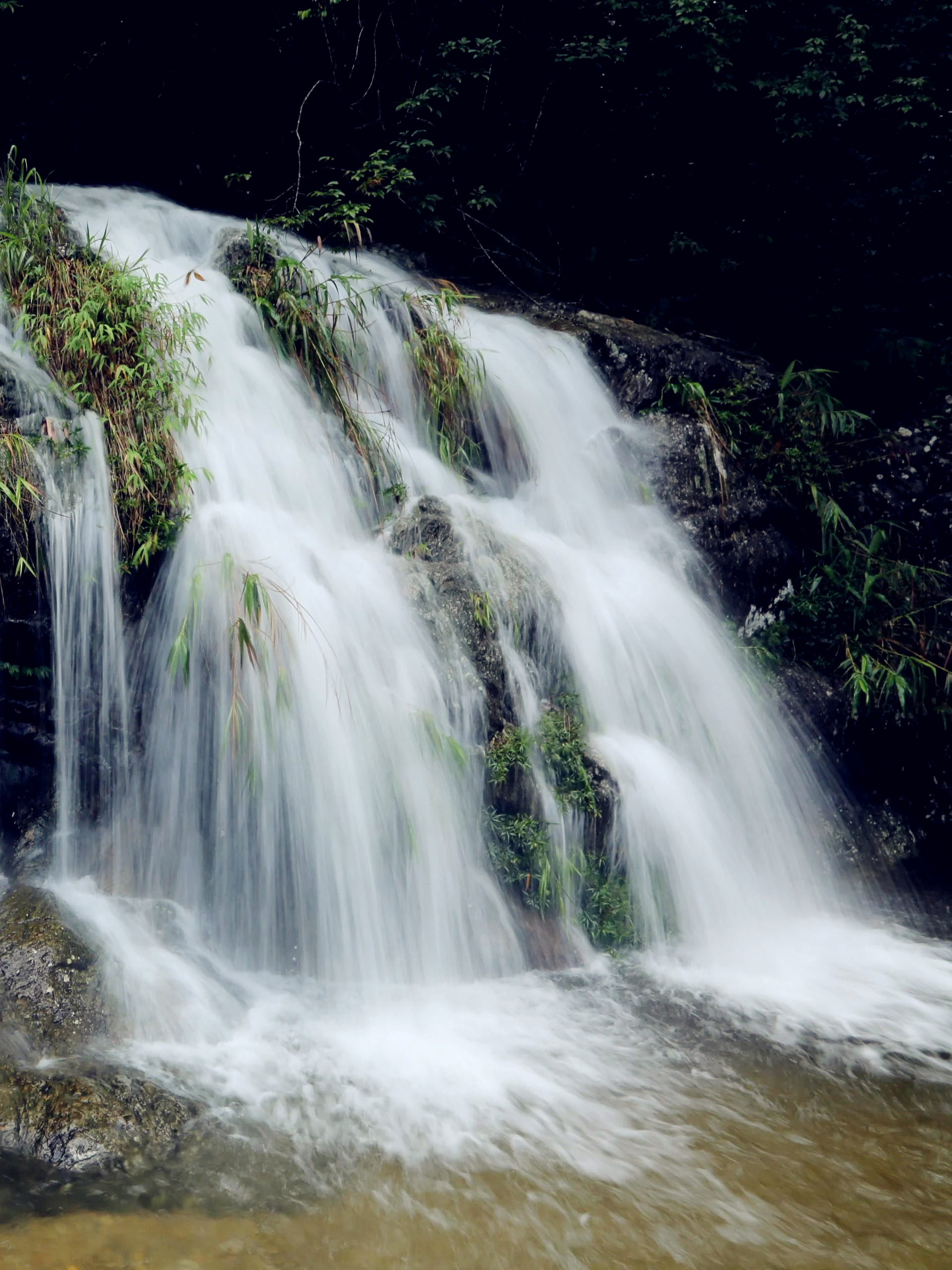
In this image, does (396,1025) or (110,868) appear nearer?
(396,1025)

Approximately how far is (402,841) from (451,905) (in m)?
0.40

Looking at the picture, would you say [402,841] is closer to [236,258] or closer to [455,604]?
[455,604]

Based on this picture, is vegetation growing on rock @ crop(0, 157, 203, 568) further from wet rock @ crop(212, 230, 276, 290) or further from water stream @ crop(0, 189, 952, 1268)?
wet rock @ crop(212, 230, 276, 290)

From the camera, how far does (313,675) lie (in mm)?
4336

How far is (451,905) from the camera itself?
4352mm

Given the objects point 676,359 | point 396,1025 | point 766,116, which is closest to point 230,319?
point 676,359

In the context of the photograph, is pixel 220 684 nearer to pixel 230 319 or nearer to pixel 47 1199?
pixel 47 1199

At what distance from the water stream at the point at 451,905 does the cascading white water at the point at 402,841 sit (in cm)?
2

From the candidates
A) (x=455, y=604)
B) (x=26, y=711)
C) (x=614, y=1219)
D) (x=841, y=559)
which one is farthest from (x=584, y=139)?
(x=614, y=1219)

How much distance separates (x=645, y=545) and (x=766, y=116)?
5.12 m

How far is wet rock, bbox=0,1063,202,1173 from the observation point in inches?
105

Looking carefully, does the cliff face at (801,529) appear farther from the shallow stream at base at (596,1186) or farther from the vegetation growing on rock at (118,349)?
the vegetation growing on rock at (118,349)

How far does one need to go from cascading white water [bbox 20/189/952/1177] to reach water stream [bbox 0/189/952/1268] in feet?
0.06

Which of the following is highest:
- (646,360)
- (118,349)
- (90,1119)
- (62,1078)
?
(646,360)
